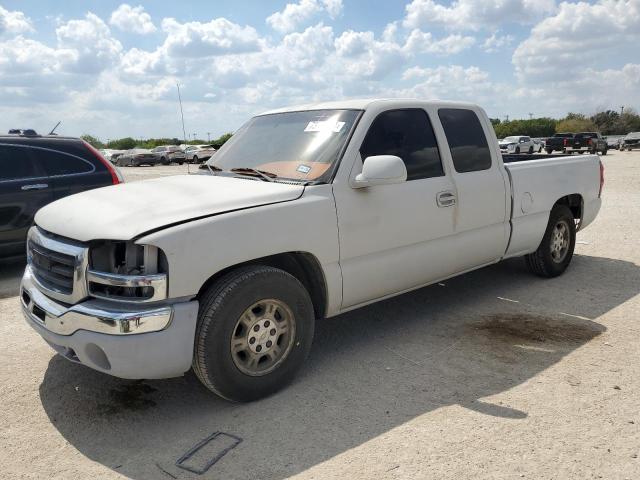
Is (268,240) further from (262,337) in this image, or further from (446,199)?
(446,199)

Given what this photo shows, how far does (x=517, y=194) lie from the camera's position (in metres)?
5.29

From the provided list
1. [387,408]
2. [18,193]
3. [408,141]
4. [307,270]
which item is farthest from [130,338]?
[18,193]

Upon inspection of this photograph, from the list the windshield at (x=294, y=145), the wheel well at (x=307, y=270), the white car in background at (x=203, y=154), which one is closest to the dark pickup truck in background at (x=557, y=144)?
the white car in background at (x=203, y=154)

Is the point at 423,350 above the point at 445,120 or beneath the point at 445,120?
beneath

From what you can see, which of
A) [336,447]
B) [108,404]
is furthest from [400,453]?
[108,404]

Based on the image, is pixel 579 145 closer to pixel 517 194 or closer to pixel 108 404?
pixel 517 194

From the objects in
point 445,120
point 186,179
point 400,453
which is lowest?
point 400,453

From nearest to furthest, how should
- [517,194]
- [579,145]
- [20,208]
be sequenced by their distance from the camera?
[517,194] < [20,208] < [579,145]

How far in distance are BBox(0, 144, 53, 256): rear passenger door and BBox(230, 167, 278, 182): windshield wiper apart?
3754mm

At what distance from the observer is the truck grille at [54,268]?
321cm

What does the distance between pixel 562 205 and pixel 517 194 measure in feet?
3.88

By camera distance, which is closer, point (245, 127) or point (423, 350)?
point (423, 350)

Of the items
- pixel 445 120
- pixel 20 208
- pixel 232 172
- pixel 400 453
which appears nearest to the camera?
pixel 400 453

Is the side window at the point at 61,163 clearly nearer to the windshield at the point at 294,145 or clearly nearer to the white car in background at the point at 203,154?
the white car in background at the point at 203,154
